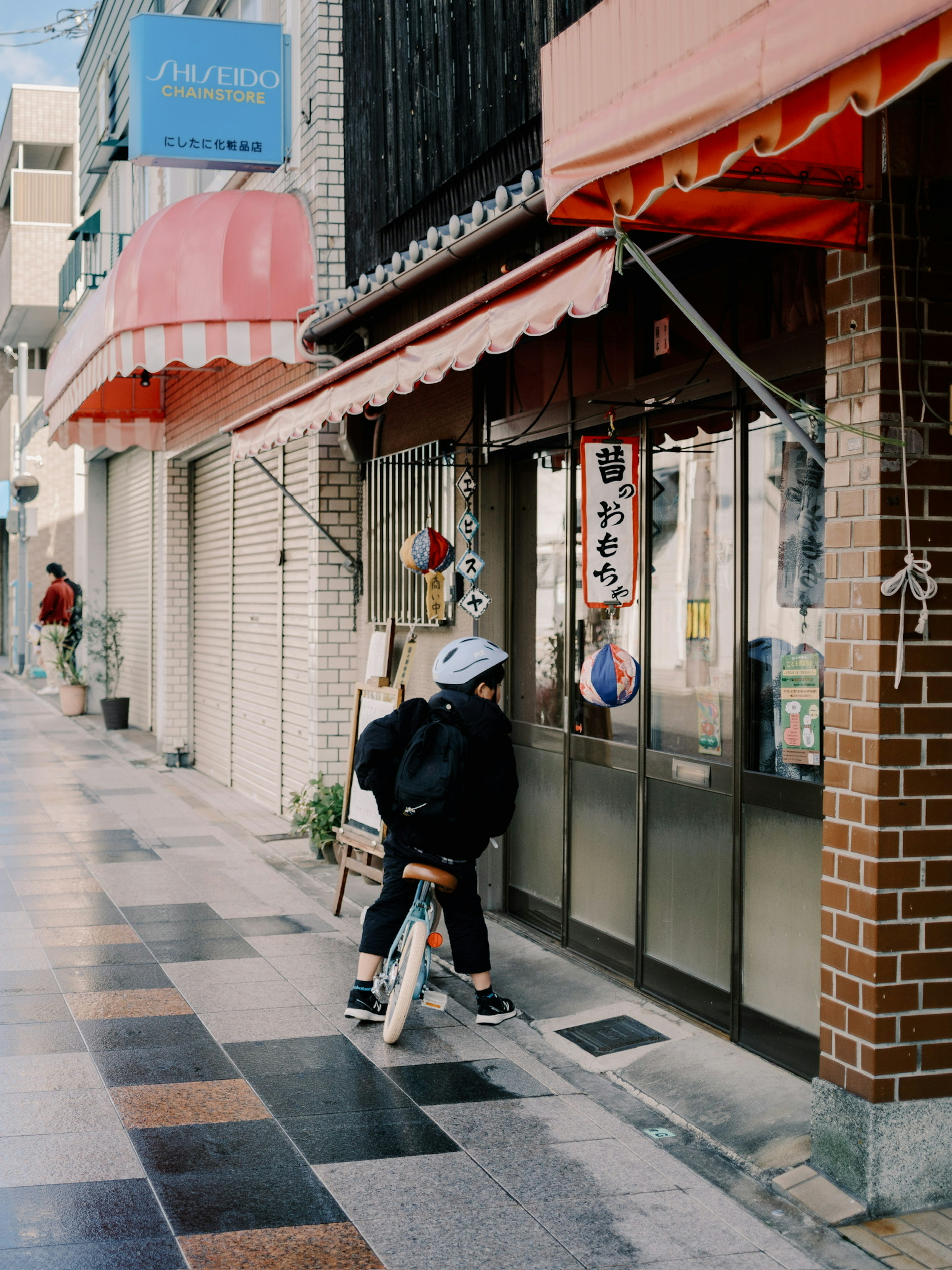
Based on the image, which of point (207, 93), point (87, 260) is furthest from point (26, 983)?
point (87, 260)

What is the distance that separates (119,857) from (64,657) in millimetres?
12632

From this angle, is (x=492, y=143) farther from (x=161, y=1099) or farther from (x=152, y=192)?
(x=152, y=192)

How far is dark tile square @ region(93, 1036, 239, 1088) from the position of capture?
18.0 ft

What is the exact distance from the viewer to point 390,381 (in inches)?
257

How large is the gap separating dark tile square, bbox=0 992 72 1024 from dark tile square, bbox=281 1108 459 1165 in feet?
5.79

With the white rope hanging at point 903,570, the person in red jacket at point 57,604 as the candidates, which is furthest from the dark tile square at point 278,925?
the person in red jacket at point 57,604

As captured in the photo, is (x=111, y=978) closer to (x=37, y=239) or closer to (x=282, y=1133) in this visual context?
(x=282, y=1133)

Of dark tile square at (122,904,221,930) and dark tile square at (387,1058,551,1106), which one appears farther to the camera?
dark tile square at (122,904,221,930)

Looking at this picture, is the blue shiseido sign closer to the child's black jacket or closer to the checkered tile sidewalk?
the checkered tile sidewalk

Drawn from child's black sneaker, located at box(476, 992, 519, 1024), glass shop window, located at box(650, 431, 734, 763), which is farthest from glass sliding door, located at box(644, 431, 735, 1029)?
child's black sneaker, located at box(476, 992, 519, 1024)

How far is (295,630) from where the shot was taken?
38.0ft

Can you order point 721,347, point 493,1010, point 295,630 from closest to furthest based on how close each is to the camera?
point 721,347, point 493,1010, point 295,630

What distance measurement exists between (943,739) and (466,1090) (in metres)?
2.45

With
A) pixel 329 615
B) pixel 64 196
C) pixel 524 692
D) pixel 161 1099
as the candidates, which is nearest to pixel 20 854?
pixel 329 615
